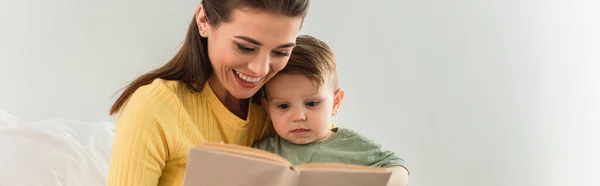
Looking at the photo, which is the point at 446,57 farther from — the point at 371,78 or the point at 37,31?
the point at 37,31

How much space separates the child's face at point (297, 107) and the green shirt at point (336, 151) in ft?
0.06

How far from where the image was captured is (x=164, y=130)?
43.8 inches

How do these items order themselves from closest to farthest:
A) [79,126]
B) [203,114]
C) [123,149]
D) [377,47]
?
[123,149], [203,114], [79,126], [377,47]

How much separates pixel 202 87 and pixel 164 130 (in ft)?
0.47

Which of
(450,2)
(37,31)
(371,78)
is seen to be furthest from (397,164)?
(37,31)

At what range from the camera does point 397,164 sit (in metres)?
1.31

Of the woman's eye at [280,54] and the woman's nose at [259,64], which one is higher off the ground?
the woman's eye at [280,54]

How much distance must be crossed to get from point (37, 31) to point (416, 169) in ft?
3.70

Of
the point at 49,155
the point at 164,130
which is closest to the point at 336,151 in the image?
the point at 164,130

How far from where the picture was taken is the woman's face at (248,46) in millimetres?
1125

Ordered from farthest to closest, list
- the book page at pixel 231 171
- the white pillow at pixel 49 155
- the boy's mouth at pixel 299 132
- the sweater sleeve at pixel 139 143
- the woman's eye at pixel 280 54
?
the white pillow at pixel 49 155 → the boy's mouth at pixel 299 132 → the woman's eye at pixel 280 54 → the sweater sleeve at pixel 139 143 → the book page at pixel 231 171

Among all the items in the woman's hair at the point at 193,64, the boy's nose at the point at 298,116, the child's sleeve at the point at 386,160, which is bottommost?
the child's sleeve at the point at 386,160

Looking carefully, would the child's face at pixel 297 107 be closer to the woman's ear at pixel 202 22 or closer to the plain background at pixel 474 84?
the woman's ear at pixel 202 22

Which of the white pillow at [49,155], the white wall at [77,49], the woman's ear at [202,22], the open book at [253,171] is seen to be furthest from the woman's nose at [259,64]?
the white wall at [77,49]
